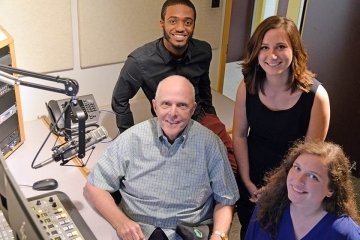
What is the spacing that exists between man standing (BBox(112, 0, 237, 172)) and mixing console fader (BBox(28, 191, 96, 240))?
636mm

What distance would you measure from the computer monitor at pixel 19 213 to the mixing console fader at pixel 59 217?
16.2 inches

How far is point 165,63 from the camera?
2.20 meters

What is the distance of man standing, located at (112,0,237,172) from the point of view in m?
2.13

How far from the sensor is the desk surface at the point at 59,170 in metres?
1.60

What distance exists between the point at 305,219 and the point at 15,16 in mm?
1619

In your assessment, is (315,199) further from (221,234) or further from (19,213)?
(19,213)

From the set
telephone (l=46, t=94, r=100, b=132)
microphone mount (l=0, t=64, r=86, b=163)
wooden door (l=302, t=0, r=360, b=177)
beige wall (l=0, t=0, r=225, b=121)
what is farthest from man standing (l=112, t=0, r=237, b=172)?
wooden door (l=302, t=0, r=360, b=177)

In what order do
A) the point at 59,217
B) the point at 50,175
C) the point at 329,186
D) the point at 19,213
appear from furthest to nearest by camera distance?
the point at 50,175 → the point at 59,217 → the point at 329,186 → the point at 19,213

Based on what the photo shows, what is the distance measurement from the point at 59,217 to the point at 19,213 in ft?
1.98

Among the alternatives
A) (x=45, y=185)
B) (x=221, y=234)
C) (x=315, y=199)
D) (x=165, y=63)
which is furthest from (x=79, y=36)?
(x=315, y=199)

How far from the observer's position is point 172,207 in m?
1.66

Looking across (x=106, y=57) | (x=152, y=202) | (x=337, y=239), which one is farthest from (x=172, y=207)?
(x=106, y=57)

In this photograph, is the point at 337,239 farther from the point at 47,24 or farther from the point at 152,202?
the point at 47,24

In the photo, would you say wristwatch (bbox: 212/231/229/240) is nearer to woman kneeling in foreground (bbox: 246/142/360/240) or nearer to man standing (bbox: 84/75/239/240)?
man standing (bbox: 84/75/239/240)
